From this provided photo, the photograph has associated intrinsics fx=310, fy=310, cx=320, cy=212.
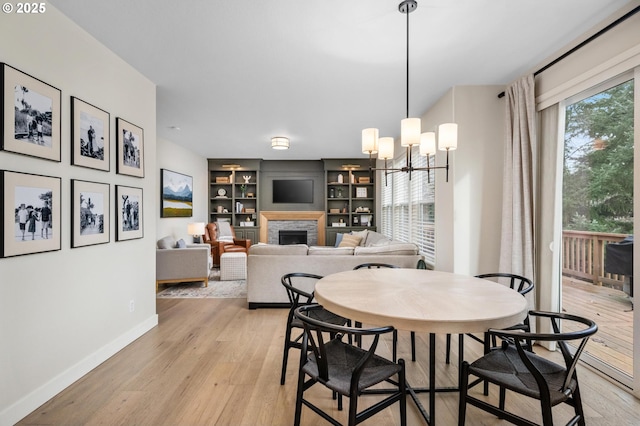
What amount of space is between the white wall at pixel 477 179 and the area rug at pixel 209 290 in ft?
10.3

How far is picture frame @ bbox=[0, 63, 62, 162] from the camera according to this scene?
1.80m

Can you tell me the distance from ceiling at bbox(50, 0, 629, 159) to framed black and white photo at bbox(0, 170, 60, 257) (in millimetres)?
1237

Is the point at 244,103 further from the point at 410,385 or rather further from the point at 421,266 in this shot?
the point at 410,385

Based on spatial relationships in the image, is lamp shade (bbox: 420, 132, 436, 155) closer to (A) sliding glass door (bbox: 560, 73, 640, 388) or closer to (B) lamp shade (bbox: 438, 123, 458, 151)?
(B) lamp shade (bbox: 438, 123, 458, 151)

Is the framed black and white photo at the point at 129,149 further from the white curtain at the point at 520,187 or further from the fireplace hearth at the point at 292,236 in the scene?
the fireplace hearth at the point at 292,236

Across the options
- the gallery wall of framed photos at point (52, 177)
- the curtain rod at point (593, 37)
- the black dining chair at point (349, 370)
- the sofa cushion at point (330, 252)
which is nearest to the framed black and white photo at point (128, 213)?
the gallery wall of framed photos at point (52, 177)

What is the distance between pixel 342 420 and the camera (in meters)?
1.87

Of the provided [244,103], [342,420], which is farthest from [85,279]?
[244,103]

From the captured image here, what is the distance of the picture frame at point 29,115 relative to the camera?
1.80m

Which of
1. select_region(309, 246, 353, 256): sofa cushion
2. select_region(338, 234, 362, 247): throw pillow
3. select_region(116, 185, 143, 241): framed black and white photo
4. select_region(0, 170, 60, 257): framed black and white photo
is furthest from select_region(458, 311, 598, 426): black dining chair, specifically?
select_region(338, 234, 362, 247): throw pillow

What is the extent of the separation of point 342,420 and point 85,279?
2.17 meters

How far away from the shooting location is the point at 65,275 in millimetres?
2230

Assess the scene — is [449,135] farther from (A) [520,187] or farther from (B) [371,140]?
(A) [520,187]

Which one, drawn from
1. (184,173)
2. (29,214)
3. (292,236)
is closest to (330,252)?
(29,214)
